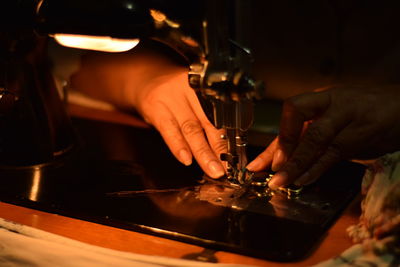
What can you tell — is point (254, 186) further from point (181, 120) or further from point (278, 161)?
point (181, 120)

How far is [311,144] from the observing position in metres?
0.82

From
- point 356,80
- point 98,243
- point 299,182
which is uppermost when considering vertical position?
point 356,80

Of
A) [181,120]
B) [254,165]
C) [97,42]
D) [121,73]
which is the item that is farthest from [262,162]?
[121,73]

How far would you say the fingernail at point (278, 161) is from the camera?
0.83 meters

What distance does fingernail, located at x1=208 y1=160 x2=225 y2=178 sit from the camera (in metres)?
0.82

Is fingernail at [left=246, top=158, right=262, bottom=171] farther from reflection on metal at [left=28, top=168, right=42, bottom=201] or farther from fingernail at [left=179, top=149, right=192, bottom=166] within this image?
reflection on metal at [left=28, top=168, right=42, bottom=201]

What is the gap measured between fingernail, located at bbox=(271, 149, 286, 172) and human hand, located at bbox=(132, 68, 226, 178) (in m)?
0.08

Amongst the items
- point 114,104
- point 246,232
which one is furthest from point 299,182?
point 114,104

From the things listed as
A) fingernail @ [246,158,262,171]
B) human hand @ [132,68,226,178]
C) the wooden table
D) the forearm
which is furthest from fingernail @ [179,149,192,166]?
the forearm

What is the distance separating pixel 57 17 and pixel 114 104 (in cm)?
61

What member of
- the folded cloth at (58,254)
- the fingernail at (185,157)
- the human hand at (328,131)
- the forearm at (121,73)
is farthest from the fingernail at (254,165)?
the forearm at (121,73)

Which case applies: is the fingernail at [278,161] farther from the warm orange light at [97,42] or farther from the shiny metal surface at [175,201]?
the warm orange light at [97,42]

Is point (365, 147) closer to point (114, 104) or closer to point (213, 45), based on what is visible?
point (213, 45)

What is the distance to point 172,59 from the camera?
1.39 metres
